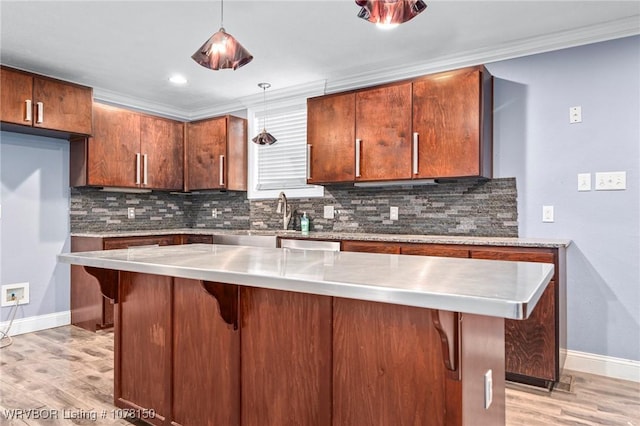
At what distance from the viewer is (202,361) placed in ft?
5.79

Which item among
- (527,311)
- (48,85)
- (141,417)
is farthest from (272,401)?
(48,85)

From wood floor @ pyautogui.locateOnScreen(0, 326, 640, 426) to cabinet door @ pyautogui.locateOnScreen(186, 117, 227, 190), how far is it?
2.10 meters

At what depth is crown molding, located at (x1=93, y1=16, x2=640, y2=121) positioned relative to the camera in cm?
282

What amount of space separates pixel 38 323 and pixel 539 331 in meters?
4.11

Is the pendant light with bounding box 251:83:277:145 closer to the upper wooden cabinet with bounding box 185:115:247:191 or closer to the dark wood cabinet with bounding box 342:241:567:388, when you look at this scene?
the upper wooden cabinet with bounding box 185:115:247:191

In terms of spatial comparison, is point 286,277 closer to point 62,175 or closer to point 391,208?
point 391,208

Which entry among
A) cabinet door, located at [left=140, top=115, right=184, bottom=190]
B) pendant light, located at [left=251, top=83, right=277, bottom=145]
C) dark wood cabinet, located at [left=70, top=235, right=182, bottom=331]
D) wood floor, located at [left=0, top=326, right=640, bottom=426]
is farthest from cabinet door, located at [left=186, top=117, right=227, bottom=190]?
wood floor, located at [left=0, top=326, right=640, bottom=426]

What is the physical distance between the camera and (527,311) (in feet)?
2.92

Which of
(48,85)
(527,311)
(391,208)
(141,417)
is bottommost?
(141,417)

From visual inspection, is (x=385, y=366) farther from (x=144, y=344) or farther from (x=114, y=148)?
(x=114, y=148)

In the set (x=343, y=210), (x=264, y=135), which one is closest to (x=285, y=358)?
(x=343, y=210)

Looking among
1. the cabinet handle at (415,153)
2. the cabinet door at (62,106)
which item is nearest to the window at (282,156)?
the cabinet handle at (415,153)

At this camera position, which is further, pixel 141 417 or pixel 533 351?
pixel 533 351

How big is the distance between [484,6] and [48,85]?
3.46 meters
